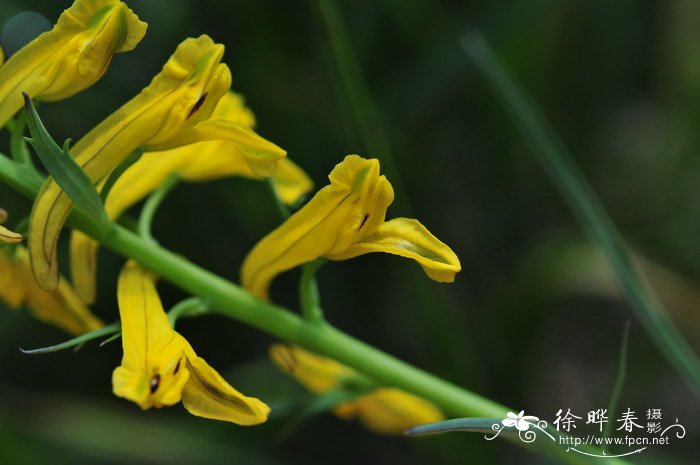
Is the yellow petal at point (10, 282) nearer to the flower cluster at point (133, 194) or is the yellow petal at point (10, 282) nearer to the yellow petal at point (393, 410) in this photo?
the flower cluster at point (133, 194)

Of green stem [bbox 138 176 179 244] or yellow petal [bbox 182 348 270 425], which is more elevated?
green stem [bbox 138 176 179 244]

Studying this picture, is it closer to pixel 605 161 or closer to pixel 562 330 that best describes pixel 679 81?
pixel 605 161

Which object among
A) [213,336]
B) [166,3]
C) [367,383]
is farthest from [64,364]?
[367,383]

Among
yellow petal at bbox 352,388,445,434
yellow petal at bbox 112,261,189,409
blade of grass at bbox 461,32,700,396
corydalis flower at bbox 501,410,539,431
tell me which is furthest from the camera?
yellow petal at bbox 352,388,445,434

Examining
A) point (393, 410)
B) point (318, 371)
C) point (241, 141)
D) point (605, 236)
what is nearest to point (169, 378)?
point (241, 141)

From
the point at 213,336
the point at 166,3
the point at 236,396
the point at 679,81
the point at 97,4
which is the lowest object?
the point at 236,396

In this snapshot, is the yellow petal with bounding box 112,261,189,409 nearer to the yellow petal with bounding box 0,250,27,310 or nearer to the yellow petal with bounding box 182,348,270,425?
the yellow petal with bounding box 182,348,270,425

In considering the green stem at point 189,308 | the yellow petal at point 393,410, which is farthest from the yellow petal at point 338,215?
the yellow petal at point 393,410

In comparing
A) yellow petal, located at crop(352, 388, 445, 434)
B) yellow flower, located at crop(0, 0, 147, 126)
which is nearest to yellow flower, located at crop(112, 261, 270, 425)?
yellow flower, located at crop(0, 0, 147, 126)
